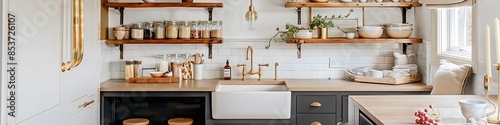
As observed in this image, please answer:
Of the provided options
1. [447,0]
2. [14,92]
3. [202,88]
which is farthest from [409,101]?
[14,92]

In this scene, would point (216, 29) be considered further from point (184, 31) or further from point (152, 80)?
point (152, 80)

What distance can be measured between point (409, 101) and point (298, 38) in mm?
1711

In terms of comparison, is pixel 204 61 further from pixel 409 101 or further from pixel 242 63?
pixel 409 101

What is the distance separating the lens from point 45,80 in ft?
8.73

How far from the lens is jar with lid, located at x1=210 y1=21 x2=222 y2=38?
13.7 ft

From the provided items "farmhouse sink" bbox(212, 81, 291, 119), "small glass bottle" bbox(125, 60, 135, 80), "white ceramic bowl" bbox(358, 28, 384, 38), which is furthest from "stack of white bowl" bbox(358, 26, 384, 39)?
"small glass bottle" bbox(125, 60, 135, 80)

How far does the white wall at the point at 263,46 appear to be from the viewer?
4.31m

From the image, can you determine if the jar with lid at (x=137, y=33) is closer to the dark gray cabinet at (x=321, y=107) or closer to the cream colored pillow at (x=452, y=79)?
the dark gray cabinet at (x=321, y=107)

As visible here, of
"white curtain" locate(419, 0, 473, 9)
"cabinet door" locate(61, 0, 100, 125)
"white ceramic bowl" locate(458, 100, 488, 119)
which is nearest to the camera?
"white ceramic bowl" locate(458, 100, 488, 119)

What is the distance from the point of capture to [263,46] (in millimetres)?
4340

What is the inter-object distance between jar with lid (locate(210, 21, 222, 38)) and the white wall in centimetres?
12

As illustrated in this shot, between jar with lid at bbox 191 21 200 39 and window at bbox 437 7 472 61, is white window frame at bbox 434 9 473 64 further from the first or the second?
jar with lid at bbox 191 21 200 39

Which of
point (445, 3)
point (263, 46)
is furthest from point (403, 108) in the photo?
point (263, 46)

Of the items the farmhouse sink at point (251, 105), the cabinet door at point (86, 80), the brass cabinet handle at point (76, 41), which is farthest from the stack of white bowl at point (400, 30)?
the brass cabinet handle at point (76, 41)
